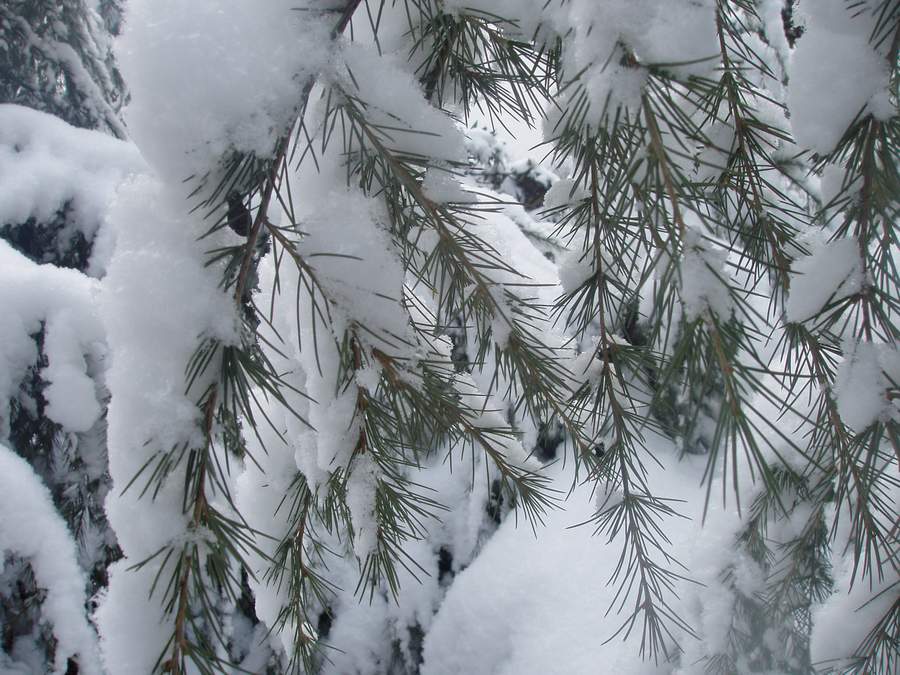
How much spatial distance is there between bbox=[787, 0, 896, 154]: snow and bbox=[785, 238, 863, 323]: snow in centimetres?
10

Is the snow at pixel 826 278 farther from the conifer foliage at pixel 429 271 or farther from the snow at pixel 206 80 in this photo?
the snow at pixel 206 80

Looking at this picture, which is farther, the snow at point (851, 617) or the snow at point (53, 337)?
the snow at point (53, 337)

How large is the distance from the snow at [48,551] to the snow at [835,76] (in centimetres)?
186

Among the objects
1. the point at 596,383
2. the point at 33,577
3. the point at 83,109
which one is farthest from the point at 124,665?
the point at 83,109

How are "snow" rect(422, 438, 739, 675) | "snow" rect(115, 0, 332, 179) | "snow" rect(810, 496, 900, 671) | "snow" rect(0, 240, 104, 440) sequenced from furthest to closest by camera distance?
"snow" rect(422, 438, 739, 675), "snow" rect(0, 240, 104, 440), "snow" rect(810, 496, 900, 671), "snow" rect(115, 0, 332, 179)

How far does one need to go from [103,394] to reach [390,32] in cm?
161

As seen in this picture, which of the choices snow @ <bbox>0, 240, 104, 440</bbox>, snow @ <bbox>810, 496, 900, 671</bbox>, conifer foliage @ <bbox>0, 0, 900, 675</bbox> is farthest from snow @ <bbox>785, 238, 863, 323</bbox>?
snow @ <bbox>0, 240, 104, 440</bbox>

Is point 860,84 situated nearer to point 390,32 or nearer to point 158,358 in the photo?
point 390,32

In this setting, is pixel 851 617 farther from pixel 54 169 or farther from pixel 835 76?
pixel 54 169

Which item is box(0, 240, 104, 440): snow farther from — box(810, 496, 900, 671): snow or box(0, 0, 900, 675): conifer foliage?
box(810, 496, 900, 671): snow

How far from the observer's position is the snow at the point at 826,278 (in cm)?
53

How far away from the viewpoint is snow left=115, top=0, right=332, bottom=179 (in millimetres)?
483

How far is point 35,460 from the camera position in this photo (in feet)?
5.74

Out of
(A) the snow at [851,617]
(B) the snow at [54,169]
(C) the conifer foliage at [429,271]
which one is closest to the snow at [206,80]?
(C) the conifer foliage at [429,271]
